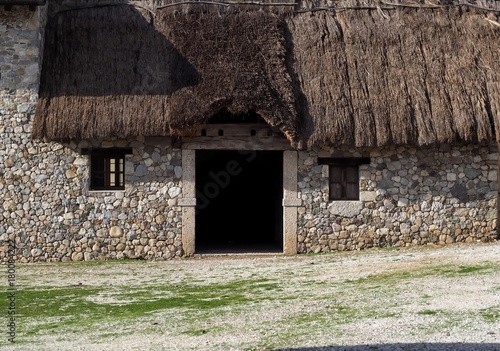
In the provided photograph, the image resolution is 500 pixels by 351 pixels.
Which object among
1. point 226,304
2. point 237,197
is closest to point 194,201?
point 226,304

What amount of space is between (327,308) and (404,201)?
284 inches

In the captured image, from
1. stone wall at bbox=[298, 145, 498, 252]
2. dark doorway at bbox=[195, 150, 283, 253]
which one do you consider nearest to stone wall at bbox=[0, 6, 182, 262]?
stone wall at bbox=[298, 145, 498, 252]

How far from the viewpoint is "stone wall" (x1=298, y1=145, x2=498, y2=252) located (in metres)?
18.6

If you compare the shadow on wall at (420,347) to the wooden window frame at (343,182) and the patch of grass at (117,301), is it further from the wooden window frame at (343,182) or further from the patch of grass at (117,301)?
the wooden window frame at (343,182)

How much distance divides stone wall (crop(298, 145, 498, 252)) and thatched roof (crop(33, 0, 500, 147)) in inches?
27.3

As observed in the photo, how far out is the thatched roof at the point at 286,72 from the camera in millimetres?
17953

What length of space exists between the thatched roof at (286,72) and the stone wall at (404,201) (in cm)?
69

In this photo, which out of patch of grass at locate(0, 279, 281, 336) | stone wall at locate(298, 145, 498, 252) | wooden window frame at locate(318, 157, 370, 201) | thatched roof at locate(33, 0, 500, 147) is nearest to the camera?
patch of grass at locate(0, 279, 281, 336)

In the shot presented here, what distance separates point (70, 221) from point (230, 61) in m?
4.73

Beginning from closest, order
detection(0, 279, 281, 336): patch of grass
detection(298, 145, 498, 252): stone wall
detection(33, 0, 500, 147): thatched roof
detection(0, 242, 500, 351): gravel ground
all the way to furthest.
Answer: detection(0, 242, 500, 351): gravel ground < detection(0, 279, 281, 336): patch of grass < detection(33, 0, 500, 147): thatched roof < detection(298, 145, 498, 252): stone wall

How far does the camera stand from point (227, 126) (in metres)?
A: 18.7

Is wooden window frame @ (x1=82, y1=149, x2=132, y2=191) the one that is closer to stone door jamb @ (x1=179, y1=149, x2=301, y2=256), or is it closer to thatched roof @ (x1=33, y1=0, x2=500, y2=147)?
thatched roof @ (x1=33, y1=0, x2=500, y2=147)

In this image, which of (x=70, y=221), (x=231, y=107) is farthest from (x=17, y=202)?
(x=231, y=107)

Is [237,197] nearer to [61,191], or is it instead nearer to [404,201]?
[404,201]
